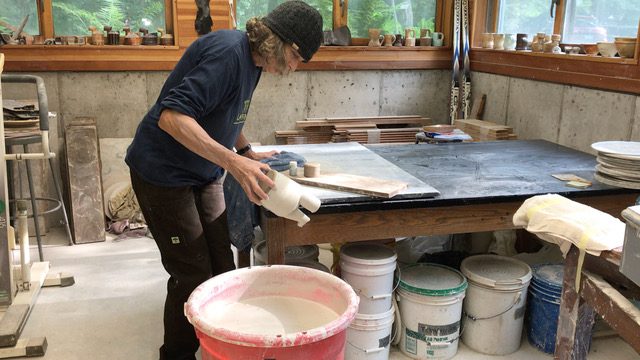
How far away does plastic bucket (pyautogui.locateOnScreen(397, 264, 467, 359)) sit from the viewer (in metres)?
2.65

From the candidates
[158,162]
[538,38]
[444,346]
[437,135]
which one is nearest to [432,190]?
[444,346]

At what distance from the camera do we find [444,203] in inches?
94.4

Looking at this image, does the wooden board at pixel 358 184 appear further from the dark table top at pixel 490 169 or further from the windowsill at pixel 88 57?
the windowsill at pixel 88 57

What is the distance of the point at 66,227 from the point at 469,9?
12.3 feet

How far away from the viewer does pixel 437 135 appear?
3.88 meters

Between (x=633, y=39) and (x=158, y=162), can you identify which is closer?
(x=158, y=162)

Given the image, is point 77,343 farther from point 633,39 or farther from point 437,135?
point 633,39

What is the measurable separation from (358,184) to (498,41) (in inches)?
109

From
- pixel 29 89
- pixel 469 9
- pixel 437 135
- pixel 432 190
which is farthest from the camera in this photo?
pixel 469 9

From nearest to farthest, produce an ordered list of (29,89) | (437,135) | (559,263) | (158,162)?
1. (158,162)
2. (559,263)
3. (437,135)
4. (29,89)

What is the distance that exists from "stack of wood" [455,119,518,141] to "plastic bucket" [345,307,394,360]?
2065mm

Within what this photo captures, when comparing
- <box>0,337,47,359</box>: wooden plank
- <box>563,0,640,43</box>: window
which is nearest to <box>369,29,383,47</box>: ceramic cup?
<box>563,0,640,43</box>: window

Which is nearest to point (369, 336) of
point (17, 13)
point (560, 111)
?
point (560, 111)

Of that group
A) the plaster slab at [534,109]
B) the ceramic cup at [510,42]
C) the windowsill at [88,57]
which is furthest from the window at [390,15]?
the windowsill at [88,57]
